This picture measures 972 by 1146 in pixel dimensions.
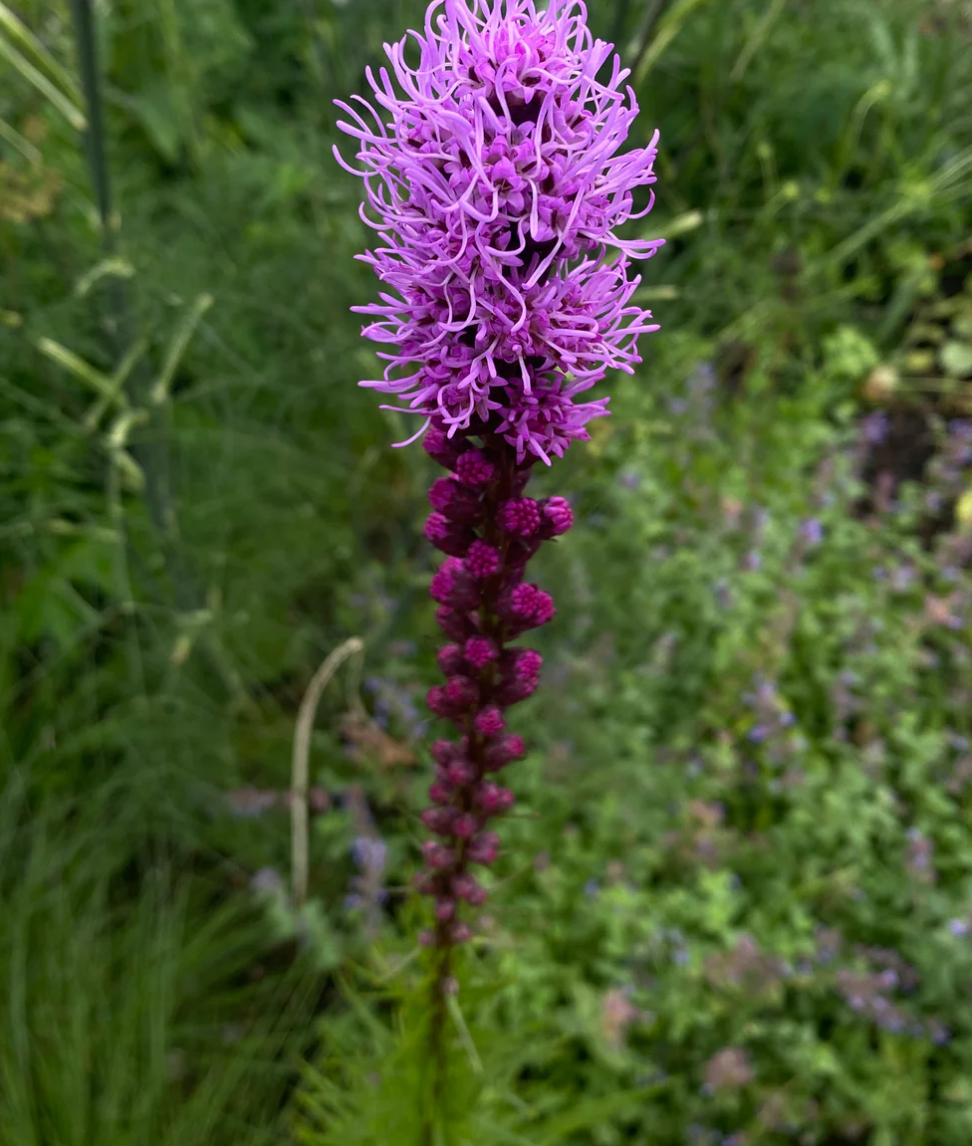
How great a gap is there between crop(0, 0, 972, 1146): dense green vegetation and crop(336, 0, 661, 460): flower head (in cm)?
97

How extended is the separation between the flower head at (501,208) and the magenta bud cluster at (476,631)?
0.08 m

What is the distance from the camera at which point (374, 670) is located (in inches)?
105

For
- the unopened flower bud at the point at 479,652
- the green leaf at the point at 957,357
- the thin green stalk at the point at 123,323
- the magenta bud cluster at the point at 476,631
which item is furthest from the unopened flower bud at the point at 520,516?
the green leaf at the point at 957,357

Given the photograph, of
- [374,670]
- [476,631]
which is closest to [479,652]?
[476,631]

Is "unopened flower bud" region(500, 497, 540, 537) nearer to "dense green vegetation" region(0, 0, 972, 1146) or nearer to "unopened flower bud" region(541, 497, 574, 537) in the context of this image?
"unopened flower bud" region(541, 497, 574, 537)

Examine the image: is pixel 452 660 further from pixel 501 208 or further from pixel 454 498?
pixel 501 208

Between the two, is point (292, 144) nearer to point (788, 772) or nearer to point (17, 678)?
point (17, 678)

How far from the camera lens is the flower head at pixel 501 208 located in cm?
75

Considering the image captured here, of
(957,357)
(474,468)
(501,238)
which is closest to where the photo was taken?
(501,238)

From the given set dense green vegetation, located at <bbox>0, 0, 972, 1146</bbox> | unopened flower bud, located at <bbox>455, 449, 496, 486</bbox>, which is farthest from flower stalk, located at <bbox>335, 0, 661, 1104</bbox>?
dense green vegetation, located at <bbox>0, 0, 972, 1146</bbox>

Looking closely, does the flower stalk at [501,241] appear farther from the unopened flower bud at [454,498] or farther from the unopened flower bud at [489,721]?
the unopened flower bud at [489,721]

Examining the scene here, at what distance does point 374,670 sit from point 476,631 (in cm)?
170

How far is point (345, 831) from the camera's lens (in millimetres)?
2395

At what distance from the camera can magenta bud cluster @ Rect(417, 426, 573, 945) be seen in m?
0.90
